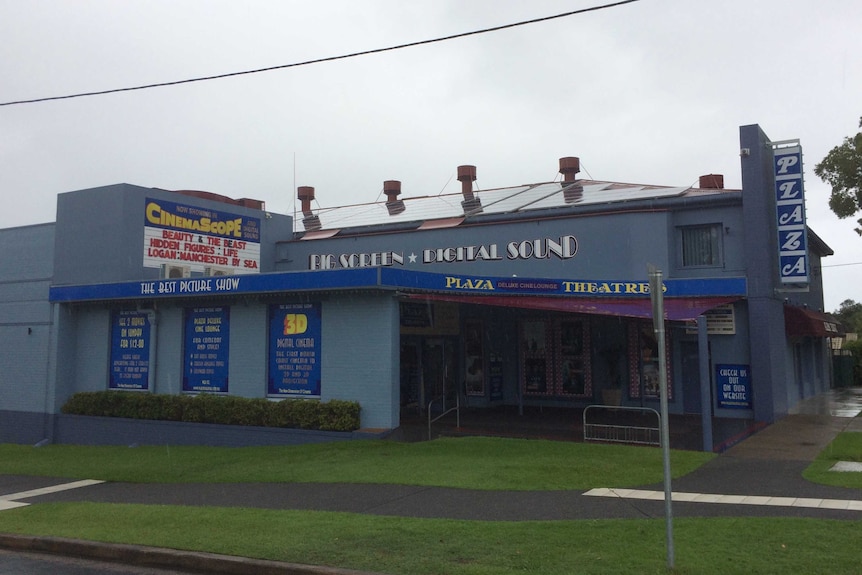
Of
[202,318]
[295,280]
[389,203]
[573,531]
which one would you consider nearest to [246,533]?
[573,531]

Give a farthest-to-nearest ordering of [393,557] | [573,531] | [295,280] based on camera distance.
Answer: [295,280] < [573,531] < [393,557]

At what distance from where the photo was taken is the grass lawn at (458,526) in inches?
290

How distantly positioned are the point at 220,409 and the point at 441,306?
249 inches

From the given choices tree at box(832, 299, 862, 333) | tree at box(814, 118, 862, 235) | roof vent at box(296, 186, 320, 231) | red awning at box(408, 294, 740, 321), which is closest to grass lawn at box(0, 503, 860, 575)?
red awning at box(408, 294, 740, 321)

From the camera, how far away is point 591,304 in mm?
16719

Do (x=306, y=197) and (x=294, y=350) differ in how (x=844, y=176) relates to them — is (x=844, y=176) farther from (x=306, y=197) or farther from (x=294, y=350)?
(x=306, y=197)

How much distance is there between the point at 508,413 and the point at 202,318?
29.9 ft

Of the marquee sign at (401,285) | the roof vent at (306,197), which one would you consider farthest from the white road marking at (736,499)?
the roof vent at (306,197)

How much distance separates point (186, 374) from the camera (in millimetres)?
19922

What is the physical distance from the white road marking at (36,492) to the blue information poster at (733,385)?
16214mm

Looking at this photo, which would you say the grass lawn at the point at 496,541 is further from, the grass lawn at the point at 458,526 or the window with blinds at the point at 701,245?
the window with blinds at the point at 701,245

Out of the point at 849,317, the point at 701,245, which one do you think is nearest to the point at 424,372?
the point at 701,245

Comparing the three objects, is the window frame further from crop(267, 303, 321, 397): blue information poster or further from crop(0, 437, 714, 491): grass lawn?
crop(267, 303, 321, 397): blue information poster

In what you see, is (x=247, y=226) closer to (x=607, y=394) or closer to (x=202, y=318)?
(x=202, y=318)
